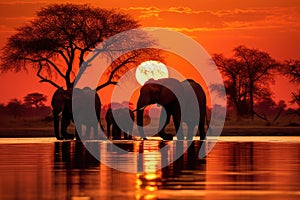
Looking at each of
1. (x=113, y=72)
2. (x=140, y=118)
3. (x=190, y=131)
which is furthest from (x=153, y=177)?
(x=113, y=72)

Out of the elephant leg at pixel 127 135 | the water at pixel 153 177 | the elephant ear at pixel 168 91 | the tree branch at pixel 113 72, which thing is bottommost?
the water at pixel 153 177

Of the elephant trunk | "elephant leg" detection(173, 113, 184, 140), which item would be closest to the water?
"elephant leg" detection(173, 113, 184, 140)

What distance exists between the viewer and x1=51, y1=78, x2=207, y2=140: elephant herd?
1873 inches

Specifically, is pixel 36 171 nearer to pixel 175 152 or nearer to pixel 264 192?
pixel 264 192

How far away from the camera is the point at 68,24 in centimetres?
7356

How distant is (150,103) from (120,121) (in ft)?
19.2

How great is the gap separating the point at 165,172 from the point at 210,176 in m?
1.35

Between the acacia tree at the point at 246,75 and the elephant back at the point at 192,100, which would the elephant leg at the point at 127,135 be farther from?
the acacia tree at the point at 246,75

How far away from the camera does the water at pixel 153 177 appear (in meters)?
16.7

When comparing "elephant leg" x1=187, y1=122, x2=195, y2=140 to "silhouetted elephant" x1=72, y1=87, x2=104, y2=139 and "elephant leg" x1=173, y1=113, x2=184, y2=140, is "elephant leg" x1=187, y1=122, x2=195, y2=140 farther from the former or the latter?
"silhouetted elephant" x1=72, y1=87, x2=104, y2=139

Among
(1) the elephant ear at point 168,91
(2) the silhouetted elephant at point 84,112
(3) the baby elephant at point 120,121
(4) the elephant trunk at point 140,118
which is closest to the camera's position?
(4) the elephant trunk at point 140,118

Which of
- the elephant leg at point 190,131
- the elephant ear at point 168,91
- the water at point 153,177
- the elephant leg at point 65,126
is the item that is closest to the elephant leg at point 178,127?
the elephant leg at point 190,131

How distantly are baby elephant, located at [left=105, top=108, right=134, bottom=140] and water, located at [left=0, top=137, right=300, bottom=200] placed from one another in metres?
21.4

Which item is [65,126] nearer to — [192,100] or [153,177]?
[192,100]
